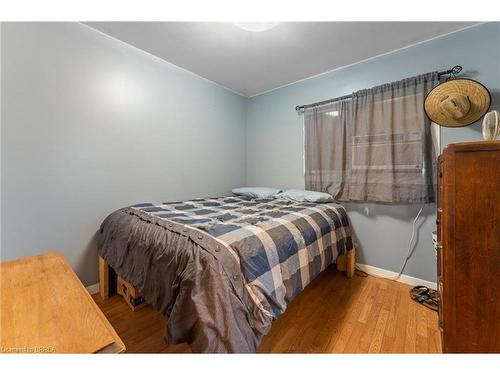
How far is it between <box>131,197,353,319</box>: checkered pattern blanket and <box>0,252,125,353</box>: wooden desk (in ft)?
1.82

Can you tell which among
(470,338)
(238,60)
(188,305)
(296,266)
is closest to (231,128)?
(238,60)

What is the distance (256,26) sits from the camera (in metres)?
1.65

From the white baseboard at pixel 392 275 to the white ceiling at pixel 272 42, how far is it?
2.21 m

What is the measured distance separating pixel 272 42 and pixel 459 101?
1582 mm

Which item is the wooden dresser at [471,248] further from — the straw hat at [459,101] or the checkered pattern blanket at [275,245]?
the straw hat at [459,101]

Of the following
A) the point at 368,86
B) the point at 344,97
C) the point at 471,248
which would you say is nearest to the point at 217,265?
the point at 471,248

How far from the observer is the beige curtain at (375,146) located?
1826mm

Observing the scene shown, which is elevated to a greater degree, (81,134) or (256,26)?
(256,26)

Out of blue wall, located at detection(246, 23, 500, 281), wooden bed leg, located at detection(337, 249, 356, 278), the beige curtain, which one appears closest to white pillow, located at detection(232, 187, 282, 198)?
blue wall, located at detection(246, 23, 500, 281)

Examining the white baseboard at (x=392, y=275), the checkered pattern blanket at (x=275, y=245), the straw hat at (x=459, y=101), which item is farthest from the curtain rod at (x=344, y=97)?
the white baseboard at (x=392, y=275)

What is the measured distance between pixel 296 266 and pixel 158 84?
7.30ft

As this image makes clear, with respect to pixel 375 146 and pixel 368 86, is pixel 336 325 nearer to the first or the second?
pixel 375 146
